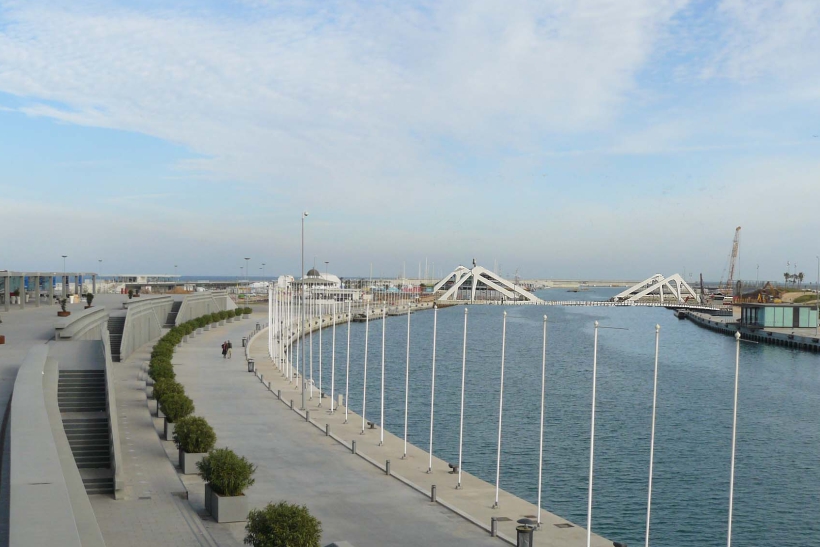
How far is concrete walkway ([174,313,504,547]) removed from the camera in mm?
16781

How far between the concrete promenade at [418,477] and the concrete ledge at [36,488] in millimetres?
8296

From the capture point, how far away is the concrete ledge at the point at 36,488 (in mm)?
7516

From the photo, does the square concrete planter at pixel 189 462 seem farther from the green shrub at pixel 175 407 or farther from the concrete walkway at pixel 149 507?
the green shrub at pixel 175 407

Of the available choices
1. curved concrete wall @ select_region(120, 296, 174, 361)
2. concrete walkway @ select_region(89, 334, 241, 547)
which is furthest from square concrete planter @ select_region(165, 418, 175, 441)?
curved concrete wall @ select_region(120, 296, 174, 361)

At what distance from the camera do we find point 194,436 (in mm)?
21547

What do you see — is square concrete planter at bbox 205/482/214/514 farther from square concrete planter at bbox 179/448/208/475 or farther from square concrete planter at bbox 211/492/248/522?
square concrete planter at bbox 179/448/208/475

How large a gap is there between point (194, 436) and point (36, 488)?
12609 millimetres

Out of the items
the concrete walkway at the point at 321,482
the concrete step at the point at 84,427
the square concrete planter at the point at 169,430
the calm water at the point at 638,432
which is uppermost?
the concrete step at the point at 84,427

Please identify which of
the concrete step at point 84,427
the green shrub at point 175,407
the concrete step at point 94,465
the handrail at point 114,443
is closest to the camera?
the handrail at point 114,443

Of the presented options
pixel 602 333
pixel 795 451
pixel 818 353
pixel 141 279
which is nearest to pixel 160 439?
pixel 795 451

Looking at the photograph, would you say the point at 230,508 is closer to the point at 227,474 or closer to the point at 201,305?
the point at 227,474

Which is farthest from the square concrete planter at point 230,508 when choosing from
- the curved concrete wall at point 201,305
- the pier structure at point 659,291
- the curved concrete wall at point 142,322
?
the pier structure at point 659,291

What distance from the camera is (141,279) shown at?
488 ft

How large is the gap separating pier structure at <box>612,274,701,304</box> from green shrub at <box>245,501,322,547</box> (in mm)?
183093
